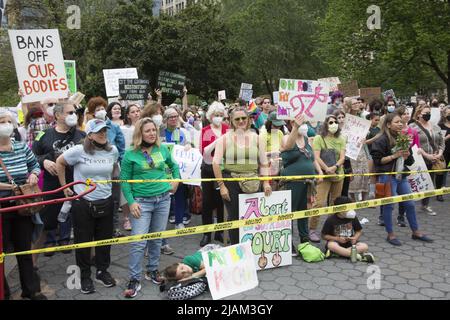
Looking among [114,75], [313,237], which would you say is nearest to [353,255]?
[313,237]

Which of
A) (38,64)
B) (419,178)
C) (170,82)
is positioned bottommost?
(419,178)

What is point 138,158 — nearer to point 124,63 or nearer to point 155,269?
point 155,269

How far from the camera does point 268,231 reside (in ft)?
17.3

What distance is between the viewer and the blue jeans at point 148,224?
466 cm

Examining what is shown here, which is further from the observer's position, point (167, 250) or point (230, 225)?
point (167, 250)

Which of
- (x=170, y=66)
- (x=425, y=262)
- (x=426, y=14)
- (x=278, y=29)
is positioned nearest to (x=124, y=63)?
(x=170, y=66)

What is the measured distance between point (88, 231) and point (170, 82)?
20.4 feet

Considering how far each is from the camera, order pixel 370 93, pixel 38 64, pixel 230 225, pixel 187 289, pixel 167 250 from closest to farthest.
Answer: pixel 187 289, pixel 230 225, pixel 167 250, pixel 38 64, pixel 370 93

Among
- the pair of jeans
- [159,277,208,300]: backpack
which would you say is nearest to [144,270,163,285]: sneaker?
[159,277,208,300]: backpack

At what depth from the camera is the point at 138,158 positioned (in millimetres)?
4672

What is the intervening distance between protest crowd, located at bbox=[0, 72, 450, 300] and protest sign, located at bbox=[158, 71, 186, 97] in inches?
111

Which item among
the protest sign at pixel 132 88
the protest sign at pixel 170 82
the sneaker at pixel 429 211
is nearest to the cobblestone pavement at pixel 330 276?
the sneaker at pixel 429 211

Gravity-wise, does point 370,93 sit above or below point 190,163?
above

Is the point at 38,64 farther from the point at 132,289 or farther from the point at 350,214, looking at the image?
the point at 350,214
